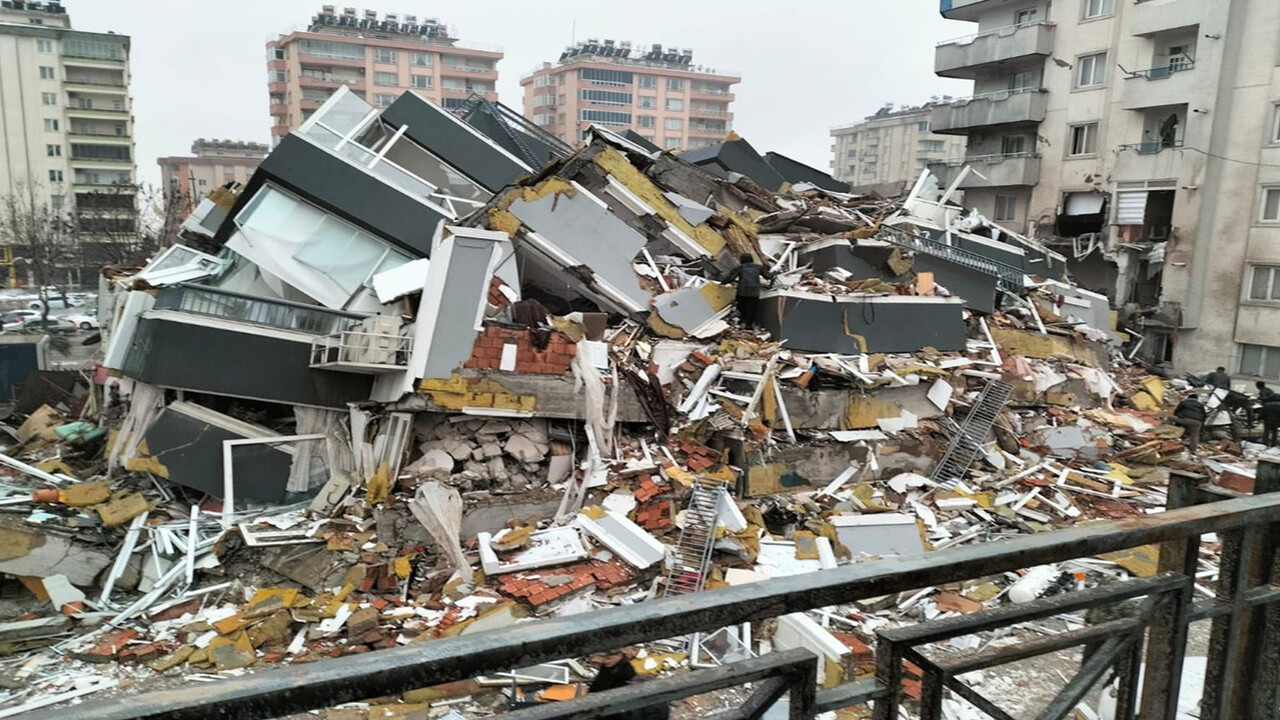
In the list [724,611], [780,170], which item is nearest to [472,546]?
[724,611]

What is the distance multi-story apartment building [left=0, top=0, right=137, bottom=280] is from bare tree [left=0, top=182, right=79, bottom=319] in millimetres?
2208

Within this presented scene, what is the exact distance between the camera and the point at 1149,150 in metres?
22.4

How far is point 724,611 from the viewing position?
134 centimetres

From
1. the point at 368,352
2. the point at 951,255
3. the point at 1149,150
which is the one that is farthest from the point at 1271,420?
the point at 368,352

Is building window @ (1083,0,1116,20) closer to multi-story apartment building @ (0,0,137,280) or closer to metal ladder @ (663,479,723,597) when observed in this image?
metal ladder @ (663,479,723,597)

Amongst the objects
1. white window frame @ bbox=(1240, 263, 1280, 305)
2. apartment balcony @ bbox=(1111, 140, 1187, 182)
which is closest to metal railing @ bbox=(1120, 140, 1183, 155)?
apartment balcony @ bbox=(1111, 140, 1187, 182)

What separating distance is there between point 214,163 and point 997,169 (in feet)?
202

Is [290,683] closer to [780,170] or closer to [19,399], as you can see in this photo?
[19,399]

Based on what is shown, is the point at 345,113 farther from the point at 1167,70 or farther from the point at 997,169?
the point at 1167,70

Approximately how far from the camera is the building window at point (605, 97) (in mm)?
65688

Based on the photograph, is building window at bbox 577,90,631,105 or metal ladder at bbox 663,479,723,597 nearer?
metal ladder at bbox 663,479,723,597

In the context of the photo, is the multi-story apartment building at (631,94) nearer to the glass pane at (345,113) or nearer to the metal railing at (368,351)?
the glass pane at (345,113)

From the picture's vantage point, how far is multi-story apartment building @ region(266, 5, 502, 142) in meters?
57.0

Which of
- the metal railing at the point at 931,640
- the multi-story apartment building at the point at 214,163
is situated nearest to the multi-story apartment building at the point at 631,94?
the multi-story apartment building at the point at 214,163
